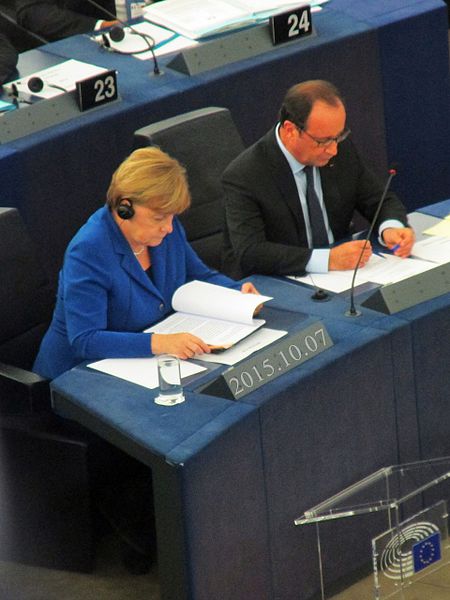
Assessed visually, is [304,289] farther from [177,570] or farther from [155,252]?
[177,570]

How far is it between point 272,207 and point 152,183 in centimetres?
76

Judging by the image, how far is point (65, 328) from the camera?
365 cm

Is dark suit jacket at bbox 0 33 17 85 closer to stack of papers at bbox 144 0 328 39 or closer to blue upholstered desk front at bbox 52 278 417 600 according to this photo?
stack of papers at bbox 144 0 328 39

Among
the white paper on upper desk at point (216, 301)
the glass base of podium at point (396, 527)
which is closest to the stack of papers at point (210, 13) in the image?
the white paper on upper desk at point (216, 301)

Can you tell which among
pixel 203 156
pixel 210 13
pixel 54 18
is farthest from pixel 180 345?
pixel 54 18

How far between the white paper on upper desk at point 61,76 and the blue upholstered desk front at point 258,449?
1.64 metres

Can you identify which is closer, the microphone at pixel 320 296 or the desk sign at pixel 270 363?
the desk sign at pixel 270 363

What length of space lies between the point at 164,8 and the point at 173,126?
1381 mm

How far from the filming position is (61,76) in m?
4.96

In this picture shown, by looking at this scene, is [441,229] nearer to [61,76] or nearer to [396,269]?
[396,269]

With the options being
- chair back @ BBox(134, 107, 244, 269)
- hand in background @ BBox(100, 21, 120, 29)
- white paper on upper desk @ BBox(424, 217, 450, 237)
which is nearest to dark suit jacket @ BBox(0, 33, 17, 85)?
hand in background @ BBox(100, 21, 120, 29)

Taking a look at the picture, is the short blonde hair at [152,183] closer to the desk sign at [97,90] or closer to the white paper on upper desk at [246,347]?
the white paper on upper desk at [246,347]

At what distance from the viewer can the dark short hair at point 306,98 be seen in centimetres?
393

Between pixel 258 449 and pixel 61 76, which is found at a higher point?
pixel 61 76
